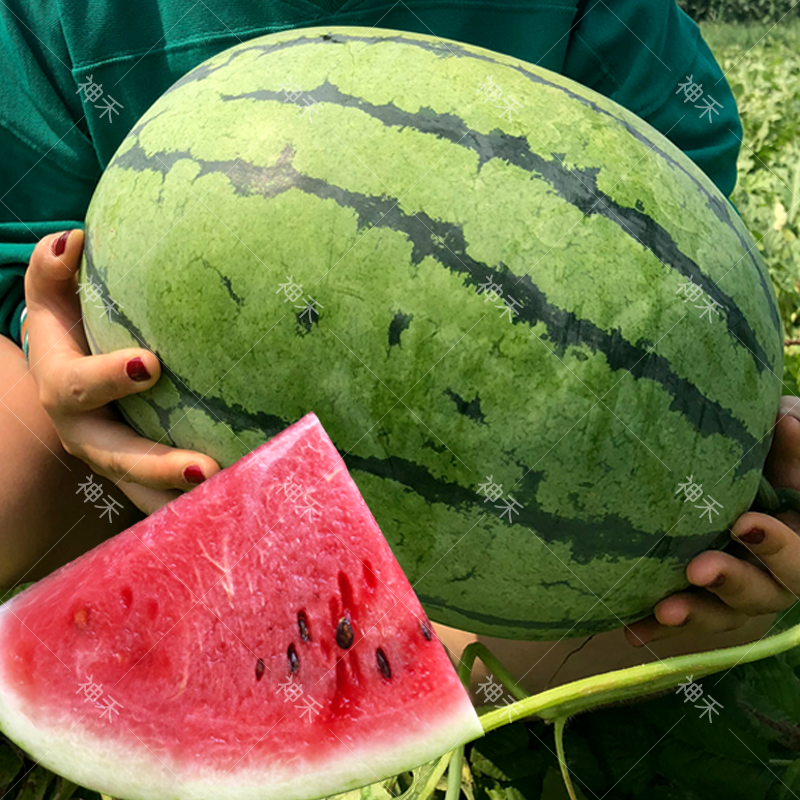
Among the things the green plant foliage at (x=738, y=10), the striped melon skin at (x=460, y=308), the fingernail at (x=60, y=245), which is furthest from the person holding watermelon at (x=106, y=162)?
the green plant foliage at (x=738, y=10)

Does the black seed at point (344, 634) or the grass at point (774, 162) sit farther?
the grass at point (774, 162)

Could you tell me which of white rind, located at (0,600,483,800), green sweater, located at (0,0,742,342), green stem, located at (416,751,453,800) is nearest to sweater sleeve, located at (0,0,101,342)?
green sweater, located at (0,0,742,342)

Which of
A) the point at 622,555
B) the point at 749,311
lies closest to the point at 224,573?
the point at 622,555

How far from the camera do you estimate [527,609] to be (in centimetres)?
112

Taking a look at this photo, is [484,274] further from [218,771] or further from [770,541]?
[218,771]

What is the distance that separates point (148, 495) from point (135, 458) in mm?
178

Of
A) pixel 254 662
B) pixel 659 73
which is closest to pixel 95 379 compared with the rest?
pixel 254 662

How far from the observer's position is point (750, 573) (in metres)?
1.18

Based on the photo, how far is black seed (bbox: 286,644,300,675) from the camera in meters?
1.04

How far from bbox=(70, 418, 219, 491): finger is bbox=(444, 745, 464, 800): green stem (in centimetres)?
61

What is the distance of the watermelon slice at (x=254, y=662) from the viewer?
1.02 meters

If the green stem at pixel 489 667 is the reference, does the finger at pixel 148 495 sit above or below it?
above

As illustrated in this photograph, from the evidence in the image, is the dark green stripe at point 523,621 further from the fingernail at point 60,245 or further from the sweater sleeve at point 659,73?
the sweater sleeve at point 659,73

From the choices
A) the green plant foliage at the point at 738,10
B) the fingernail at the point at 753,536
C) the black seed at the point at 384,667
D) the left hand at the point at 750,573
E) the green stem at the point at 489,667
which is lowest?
the green plant foliage at the point at 738,10
